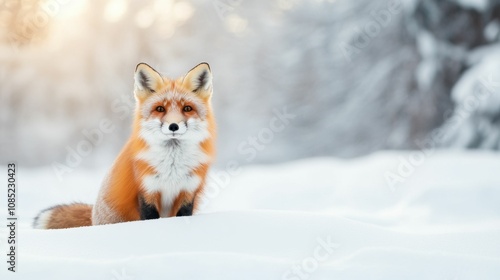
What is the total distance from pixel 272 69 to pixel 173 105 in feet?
→ 35.1

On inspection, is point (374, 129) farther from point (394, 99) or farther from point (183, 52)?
point (183, 52)

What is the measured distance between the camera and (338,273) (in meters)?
3.33

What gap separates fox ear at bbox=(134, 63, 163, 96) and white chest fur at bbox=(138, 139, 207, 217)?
1.22ft

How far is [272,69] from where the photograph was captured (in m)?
14.3

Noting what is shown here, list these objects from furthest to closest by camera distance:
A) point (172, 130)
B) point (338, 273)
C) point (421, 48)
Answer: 1. point (421, 48)
2. point (172, 130)
3. point (338, 273)

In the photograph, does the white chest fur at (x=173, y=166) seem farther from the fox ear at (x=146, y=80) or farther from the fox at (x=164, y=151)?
the fox ear at (x=146, y=80)

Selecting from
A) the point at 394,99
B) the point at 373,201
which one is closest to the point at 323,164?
the point at 373,201

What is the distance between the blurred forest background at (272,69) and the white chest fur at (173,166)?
5404 millimetres

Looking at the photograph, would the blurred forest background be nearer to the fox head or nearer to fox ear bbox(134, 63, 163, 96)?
the fox head

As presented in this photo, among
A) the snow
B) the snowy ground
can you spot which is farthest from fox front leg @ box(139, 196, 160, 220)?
the snow

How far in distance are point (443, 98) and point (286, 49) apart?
475cm

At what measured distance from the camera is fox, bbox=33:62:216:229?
3791 mm

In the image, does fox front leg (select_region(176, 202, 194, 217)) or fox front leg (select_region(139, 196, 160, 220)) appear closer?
fox front leg (select_region(139, 196, 160, 220))

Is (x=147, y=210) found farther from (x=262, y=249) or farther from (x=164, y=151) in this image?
(x=262, y=249)
